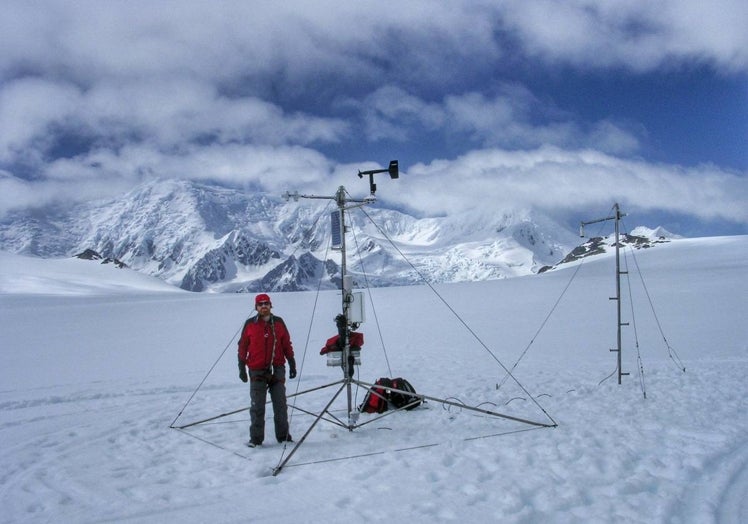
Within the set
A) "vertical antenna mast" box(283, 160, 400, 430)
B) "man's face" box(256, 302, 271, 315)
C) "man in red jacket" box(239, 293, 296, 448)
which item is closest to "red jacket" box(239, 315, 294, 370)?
"man in red jacket" box(239, 293, 296, 448)

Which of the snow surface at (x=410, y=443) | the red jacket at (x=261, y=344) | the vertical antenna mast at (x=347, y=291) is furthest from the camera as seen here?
the vertical antenna mast at (x=347, y=291)

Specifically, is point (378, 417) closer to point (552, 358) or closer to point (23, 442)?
point (23, 442)

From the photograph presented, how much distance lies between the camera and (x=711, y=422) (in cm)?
Result: 740

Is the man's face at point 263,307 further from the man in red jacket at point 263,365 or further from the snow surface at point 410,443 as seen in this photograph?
the snow surface at point 410,443

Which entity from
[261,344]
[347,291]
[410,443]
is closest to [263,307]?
[261,344]

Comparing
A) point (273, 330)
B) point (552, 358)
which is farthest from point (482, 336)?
point (273, 330)

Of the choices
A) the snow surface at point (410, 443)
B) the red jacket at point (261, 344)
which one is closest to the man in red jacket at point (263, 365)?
the red jacket at point (261, 344)

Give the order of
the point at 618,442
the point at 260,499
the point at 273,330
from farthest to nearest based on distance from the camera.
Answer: the point at 273,330 → the point at 618,442 → the point at 260,499

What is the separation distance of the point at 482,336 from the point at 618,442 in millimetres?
14682

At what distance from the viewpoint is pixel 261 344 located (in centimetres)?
704

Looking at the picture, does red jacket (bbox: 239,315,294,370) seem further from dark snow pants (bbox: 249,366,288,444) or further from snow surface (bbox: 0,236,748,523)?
snow surface (bbox: 0,236,748,523)

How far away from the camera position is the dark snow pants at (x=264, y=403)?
6.86 meters

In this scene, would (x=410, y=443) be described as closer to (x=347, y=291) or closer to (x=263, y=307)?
(x=347, y=291)

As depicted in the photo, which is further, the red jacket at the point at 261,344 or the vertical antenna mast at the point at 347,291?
the vertical antenna mast at the point at 347,291
